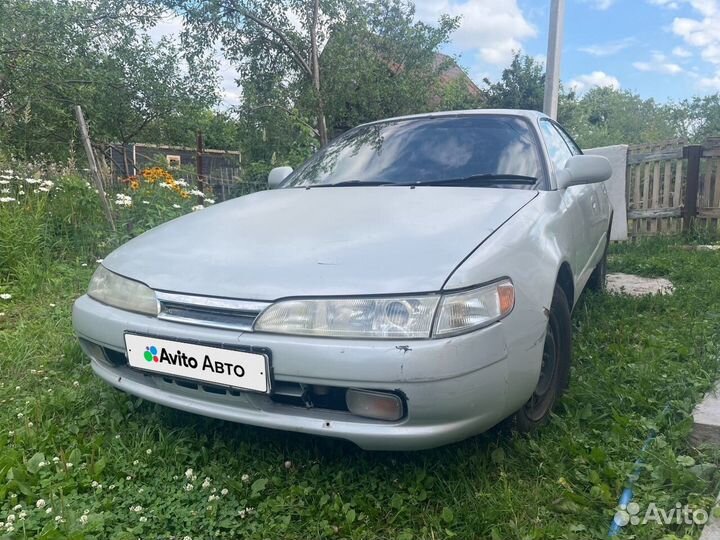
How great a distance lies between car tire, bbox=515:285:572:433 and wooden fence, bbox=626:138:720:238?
5.94 metres

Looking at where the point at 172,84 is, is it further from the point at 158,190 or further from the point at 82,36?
the point at 158,190

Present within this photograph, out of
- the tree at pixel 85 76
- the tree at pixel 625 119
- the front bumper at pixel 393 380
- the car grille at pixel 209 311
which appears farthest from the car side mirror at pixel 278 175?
the tree at pixel 625 119

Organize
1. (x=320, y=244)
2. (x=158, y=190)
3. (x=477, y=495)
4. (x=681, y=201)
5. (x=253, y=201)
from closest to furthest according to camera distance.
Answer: (x=477, y=495) → (x=320, y=244) → (x=253, y=201) → (x=158, y=190) → (x=681, y=201)

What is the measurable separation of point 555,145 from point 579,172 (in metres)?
0.62

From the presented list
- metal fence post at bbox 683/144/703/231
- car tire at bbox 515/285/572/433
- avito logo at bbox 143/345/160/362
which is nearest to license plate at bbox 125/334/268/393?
avito logo at bbox 143/345/160/362

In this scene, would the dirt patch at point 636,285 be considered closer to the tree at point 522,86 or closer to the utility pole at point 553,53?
the utility pole at point 553,53

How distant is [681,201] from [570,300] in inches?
227

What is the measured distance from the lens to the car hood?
5.18 ft

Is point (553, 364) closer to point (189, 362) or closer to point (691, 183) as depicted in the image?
point (189, 362)

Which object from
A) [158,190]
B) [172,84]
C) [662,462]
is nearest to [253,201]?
[662,462]

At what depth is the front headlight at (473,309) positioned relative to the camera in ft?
4.85

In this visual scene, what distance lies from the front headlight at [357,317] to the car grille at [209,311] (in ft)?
0.24

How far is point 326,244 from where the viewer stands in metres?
1.80

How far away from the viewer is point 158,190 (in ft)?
15.9
